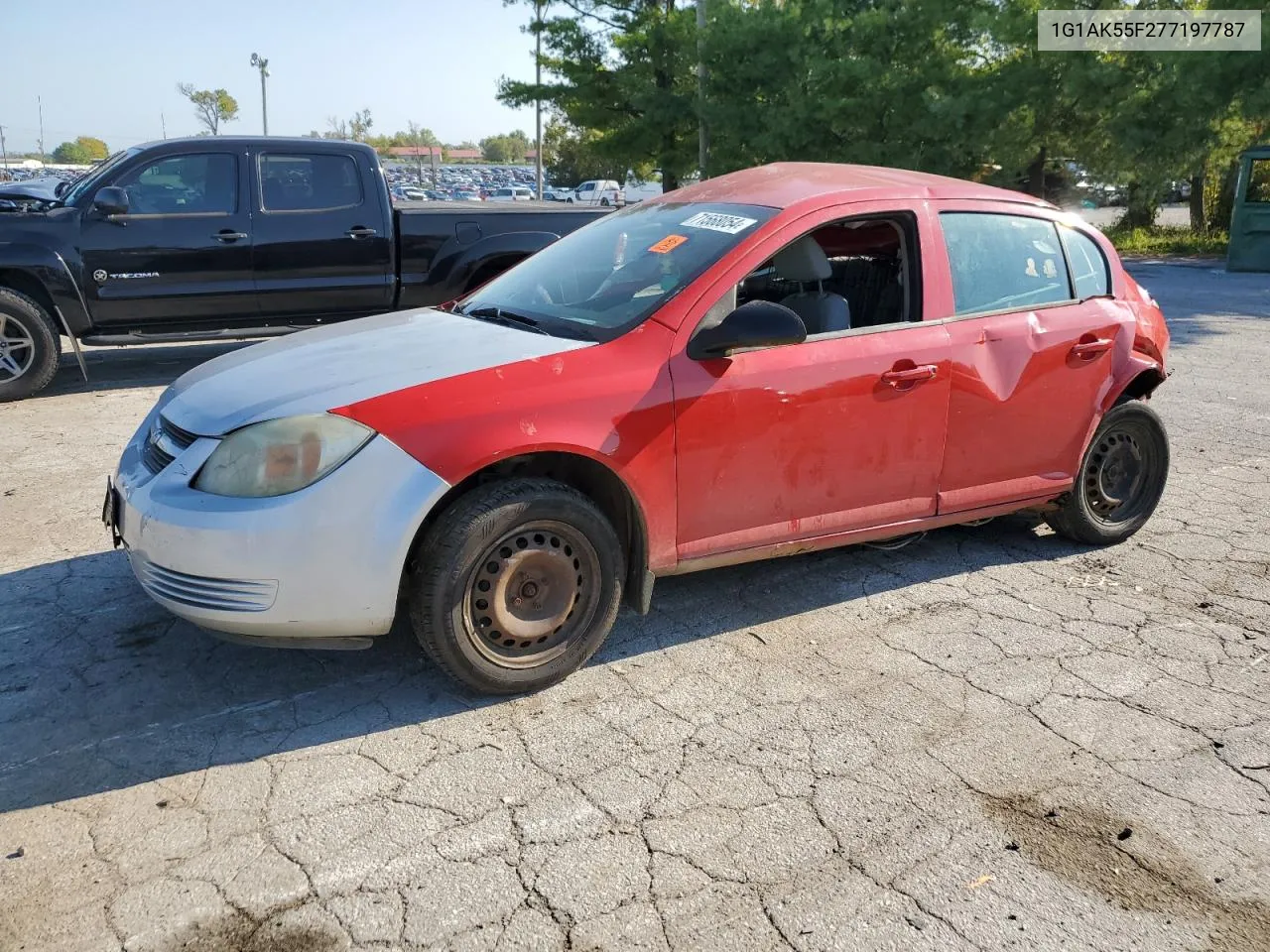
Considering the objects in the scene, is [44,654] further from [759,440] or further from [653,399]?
[759,440]

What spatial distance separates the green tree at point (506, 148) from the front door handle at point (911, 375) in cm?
15171

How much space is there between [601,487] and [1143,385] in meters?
2.90

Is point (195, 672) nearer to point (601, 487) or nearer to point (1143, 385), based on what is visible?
point (601, 487)

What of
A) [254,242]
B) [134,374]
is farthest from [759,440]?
[134,374]

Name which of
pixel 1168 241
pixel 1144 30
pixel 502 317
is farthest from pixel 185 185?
pixel 1168 241

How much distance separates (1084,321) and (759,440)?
182 cm

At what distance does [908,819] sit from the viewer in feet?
9.29

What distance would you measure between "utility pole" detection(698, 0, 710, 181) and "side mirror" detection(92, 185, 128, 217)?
61.5 feet

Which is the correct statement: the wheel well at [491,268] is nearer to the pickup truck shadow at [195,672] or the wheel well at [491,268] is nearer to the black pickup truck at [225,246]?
the black pickup truck at [225,246]

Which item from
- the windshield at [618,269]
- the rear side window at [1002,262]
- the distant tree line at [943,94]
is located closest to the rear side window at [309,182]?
the windshield at [618,269]

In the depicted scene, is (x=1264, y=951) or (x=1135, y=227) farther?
(x=1135, y=227)

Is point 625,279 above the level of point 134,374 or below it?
above

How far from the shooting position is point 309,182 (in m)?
8.45

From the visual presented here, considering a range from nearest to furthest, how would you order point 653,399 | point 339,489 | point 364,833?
point 364,833 → point 339,489 → point 653,399
